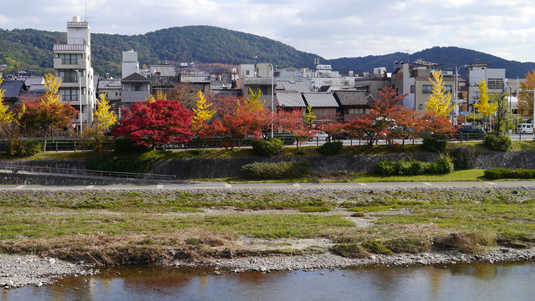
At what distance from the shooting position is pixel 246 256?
79.7 feet

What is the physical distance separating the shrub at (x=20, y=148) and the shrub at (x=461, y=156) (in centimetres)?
3773

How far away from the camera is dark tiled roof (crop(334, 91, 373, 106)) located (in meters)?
68.4

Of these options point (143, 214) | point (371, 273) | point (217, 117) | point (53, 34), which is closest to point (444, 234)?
point (371, 273)

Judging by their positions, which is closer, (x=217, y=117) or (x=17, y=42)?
(x=217, y=117)

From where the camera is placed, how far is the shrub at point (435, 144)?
4812cm

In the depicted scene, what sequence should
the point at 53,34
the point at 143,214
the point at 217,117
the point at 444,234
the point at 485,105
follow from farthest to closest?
the point at 53,34
the point at 485,105
the point at 217,117
the point at 143,214
the point at 444,234

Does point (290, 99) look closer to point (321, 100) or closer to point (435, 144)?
point (321, 100)

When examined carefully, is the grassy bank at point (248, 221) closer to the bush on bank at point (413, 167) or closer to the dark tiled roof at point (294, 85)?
the bush on bank at point (413, 167)

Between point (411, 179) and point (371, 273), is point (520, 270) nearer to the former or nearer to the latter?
point (371, 273)

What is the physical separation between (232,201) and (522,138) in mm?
34787

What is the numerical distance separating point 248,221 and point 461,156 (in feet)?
83.9

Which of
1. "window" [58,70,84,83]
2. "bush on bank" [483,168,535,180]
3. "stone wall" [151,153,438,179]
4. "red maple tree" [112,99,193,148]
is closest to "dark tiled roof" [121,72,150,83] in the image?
"window" [58,70,84,83]

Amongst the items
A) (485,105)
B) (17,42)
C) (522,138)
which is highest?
(17,42)

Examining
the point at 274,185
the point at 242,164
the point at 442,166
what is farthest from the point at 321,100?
the point at 274,185
